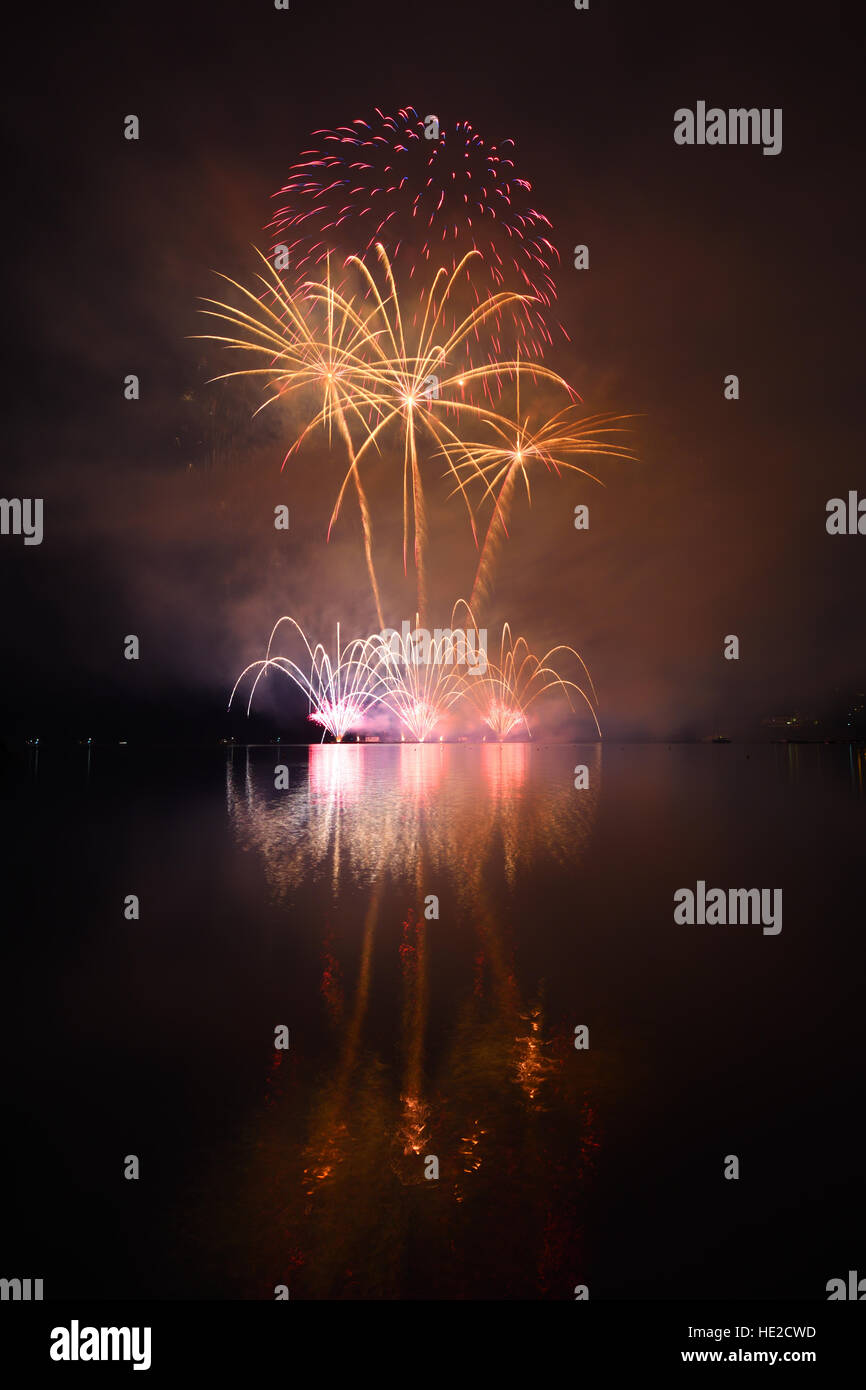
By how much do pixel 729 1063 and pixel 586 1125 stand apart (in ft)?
7.31

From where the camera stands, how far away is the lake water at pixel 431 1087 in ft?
16.0

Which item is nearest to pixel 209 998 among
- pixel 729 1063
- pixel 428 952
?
pixel 428 952

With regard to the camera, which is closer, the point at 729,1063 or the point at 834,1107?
the point at 834,1107

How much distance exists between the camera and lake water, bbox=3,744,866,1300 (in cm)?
488

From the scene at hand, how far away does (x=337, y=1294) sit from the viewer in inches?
177

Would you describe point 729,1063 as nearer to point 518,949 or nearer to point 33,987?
point 518,949

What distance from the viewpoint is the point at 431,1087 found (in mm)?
→ 6934

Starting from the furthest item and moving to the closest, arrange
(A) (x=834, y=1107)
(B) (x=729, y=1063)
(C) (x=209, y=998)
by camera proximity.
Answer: (C) (x=209, y=998)
(B) (x=729, y=1063)
(A) (x=834, y=1107)
